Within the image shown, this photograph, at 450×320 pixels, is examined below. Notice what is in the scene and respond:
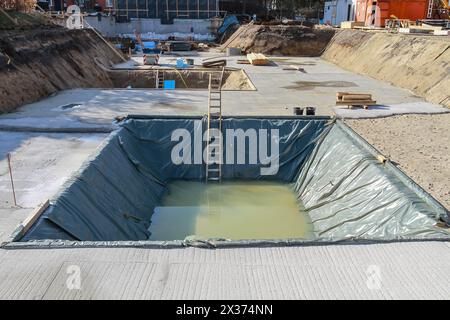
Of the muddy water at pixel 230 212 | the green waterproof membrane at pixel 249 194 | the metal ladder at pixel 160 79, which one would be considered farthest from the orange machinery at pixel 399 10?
the muddy water at pixel 230 212

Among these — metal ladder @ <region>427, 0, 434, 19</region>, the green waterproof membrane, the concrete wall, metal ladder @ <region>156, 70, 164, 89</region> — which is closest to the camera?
the green waterproof membrane

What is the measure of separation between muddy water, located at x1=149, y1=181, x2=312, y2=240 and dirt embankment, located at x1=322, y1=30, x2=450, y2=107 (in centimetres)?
763

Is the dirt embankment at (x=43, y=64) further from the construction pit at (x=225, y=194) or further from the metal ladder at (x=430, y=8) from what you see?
the metal ladder at (x=430, y=8)

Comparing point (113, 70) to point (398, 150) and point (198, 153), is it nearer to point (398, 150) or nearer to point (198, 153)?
point (198, 153)

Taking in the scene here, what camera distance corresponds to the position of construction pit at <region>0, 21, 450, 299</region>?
5.36 meters

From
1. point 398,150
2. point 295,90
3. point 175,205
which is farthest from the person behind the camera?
point 295,90

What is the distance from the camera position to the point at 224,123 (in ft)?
42.4

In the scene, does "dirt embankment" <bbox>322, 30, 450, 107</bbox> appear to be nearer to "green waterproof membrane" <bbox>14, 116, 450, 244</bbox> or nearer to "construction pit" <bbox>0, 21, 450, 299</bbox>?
"construction pit" <bbox>0, 21, 450, 299</bbox>

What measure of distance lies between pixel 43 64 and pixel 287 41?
2121 centimetres

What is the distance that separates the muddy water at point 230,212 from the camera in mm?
10062

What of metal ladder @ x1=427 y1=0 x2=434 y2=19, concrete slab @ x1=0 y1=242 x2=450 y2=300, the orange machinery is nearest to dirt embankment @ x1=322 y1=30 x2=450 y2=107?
the orange machinery

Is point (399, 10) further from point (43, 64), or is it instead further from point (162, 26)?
point (43, 64)
